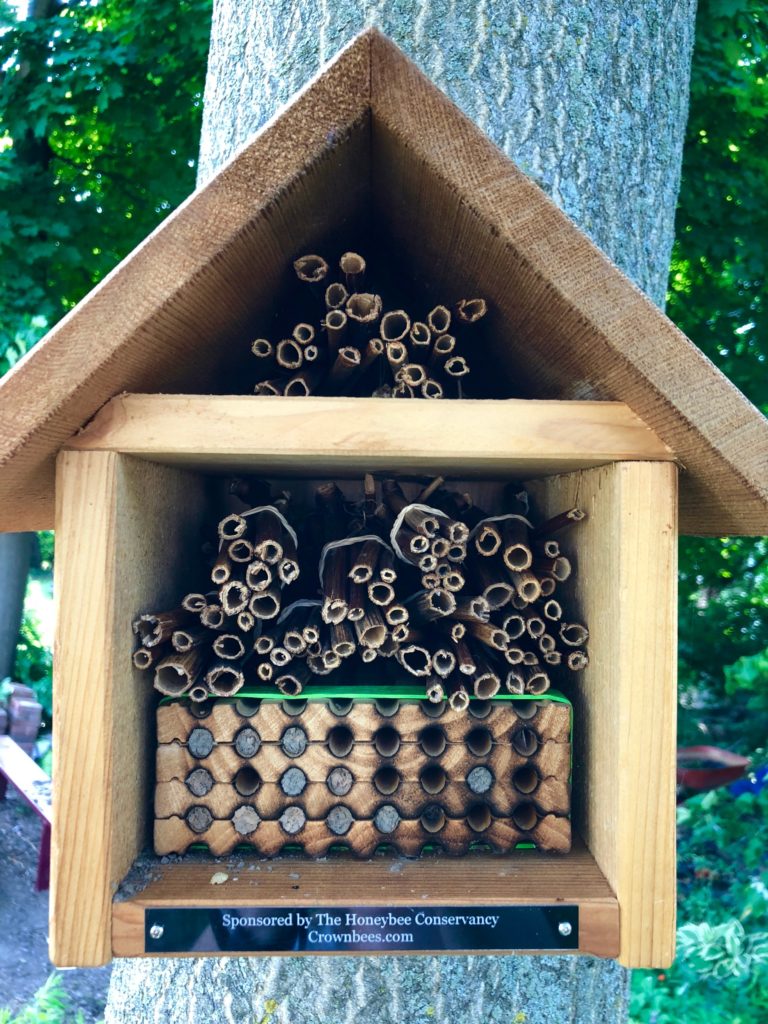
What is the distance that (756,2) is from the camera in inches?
141

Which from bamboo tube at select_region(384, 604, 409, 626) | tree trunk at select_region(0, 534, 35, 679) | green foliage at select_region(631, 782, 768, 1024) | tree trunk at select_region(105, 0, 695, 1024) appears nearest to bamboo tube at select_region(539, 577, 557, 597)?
bamboo tube at select_region(384, 604, 409, 626)

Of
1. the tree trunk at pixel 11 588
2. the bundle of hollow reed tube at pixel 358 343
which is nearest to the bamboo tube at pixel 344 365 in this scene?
the bundle of hollow reed tube at pixel 358 343

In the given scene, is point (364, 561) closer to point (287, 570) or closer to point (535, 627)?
point (287, 570)

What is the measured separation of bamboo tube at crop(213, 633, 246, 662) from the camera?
1.21 meters

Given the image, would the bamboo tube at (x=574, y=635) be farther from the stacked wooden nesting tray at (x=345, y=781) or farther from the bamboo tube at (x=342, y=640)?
the bamboo tube at (x=342, y=640)

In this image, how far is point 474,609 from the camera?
4.00 ft

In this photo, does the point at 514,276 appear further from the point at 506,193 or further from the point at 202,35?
the point at 202,35

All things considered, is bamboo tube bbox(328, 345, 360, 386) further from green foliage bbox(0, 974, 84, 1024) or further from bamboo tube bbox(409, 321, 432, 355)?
green foliage bbox(0, 974, 84, 1024)

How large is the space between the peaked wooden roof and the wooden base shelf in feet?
1.80

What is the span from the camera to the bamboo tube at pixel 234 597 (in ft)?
3.97

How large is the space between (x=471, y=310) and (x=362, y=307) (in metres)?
0.16

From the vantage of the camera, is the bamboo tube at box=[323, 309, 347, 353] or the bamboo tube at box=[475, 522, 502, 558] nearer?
the bamboo tube at box=[323, 309, 347, 353]

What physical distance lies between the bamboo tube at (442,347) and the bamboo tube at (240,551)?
0.40 metres

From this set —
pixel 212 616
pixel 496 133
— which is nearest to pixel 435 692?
pixel 212 616
